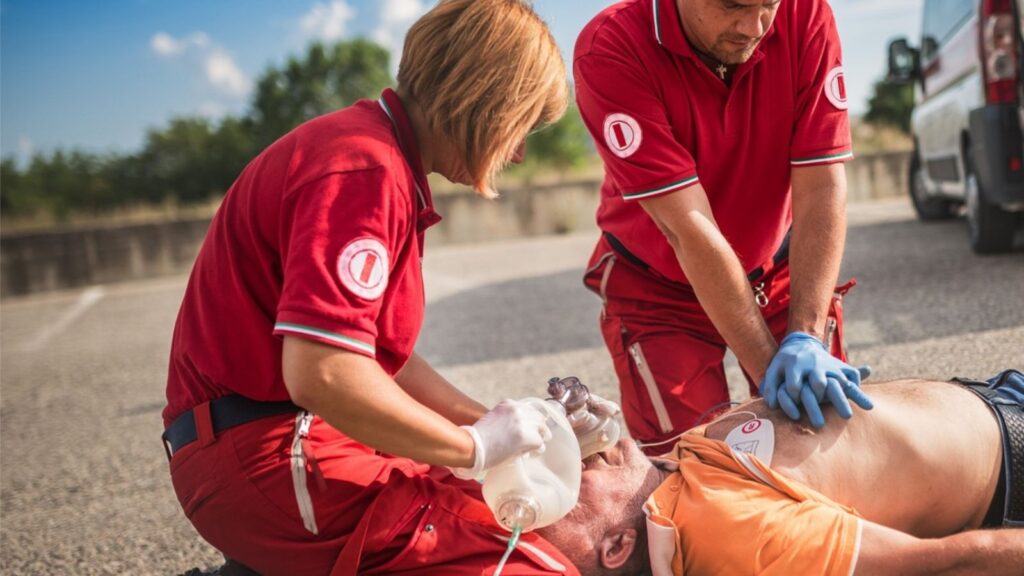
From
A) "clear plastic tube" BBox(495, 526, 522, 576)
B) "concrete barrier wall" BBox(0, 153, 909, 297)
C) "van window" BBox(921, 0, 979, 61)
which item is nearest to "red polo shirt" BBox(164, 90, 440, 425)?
"clear plastic tube" BBox(495, 526, 522, 576)

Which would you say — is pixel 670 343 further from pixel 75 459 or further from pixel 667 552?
pixel 75 459

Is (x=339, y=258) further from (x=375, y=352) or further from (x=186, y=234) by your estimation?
(x=186, y=234)

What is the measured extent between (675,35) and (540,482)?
132 cm

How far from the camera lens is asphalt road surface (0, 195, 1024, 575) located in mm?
3217

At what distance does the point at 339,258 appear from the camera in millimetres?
1573

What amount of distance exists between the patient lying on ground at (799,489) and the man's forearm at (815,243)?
33cm

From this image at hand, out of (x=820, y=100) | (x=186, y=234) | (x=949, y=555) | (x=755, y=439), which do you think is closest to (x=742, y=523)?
(x=755, y=439)

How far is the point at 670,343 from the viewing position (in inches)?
117

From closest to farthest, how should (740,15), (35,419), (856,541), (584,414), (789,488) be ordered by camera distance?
(856,541) < (789,488) < (584,414) < (740,15) < (35,419)

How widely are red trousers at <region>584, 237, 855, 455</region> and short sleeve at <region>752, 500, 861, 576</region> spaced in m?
0.90

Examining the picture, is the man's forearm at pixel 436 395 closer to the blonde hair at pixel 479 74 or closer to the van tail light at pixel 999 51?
the blonde hair at pixel 479 74

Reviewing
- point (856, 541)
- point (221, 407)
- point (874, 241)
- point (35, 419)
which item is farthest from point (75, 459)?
point (874, 241)

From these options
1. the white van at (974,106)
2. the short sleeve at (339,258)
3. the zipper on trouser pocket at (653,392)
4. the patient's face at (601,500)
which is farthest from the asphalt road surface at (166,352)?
the short sleeve at (339,258)

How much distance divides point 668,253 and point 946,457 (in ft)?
3.60
